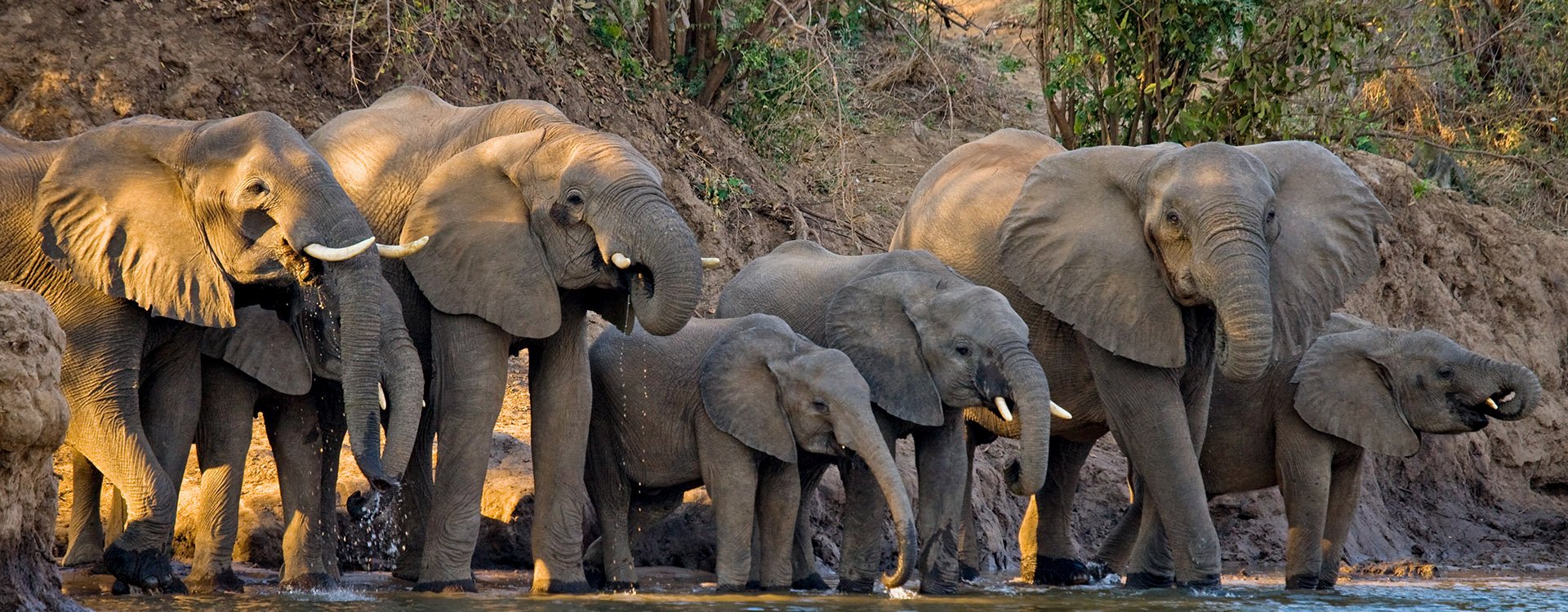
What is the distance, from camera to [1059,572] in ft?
33.8

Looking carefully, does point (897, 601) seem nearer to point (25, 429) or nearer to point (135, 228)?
point (135, 228)

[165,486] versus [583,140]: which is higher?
[583,140]

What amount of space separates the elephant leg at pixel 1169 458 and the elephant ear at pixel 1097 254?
0.16 meters

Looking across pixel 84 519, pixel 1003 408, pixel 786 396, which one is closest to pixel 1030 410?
pixel 1003 408

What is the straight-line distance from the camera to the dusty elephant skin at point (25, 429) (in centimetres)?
598

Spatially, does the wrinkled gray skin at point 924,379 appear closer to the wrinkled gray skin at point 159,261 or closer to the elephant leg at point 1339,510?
the elephant leg at point 1339,510

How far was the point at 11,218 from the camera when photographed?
26.5 ft

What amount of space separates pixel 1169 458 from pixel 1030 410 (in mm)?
984

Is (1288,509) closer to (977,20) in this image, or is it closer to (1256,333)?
(1256,333)

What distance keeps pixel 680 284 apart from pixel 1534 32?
10.8 metres

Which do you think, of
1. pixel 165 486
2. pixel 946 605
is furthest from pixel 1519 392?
pixel 165 486

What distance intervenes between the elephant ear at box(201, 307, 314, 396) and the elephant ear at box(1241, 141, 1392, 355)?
13.6ft

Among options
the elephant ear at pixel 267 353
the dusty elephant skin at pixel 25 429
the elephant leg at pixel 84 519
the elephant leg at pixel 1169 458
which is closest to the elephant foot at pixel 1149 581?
the elephant leg at pixel 1169 458

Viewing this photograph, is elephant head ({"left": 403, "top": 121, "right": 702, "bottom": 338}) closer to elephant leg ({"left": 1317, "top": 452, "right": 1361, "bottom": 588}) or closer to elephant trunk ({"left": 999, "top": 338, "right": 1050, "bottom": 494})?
elephant trunk ({"left": 999, "top": 338, "right": 1050, "bottom": 494})
